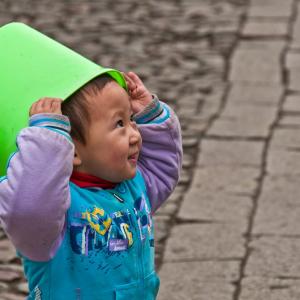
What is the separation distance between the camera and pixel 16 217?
284 cm

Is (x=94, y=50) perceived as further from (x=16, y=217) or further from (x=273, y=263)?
(x=16, y=217)

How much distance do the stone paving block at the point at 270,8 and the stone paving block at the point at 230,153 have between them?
3.05 meters

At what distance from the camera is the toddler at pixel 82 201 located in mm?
2826

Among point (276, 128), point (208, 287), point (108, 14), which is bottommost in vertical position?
point (108, 14)

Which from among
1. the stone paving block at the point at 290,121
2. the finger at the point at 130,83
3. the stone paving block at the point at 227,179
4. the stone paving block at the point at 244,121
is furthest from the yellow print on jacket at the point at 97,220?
the stone paving block at the point at 290,121

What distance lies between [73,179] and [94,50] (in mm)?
5173

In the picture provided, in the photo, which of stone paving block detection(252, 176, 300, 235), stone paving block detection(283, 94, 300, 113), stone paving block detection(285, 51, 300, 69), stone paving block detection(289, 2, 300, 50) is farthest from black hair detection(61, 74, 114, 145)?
stone paving block detection(289, 2, 300, 50)

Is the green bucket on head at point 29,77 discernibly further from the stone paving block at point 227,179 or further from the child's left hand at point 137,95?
the stone paving block at point 227,179

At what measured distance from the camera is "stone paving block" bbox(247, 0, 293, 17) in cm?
915

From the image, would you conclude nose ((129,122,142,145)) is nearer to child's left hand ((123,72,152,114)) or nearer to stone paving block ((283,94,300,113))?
child's left hand ((123,72,152,114))

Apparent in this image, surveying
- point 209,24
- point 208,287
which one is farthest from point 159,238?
point 209,24

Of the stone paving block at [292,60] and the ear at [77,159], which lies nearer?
the ear at [77,159]

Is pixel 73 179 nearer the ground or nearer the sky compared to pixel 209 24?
nearer the sky

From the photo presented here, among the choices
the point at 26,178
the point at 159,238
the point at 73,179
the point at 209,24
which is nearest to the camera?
the point at 26,178
